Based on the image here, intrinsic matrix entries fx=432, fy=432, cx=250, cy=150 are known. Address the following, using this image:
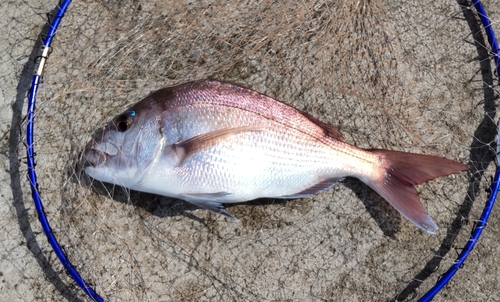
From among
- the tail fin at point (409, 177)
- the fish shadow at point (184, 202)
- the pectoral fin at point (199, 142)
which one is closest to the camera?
the pectoral fin at point (199, 142)

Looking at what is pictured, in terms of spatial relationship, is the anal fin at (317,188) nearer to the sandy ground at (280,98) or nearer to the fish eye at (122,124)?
the sandy ground at (280,98)

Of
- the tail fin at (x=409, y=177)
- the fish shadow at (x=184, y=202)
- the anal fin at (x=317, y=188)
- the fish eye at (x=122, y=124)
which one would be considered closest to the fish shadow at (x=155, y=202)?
the fish shadow at (x=184, y=202)

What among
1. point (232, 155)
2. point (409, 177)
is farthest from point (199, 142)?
point (409, 177)

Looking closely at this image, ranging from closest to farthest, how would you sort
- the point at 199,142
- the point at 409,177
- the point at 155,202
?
the point at 199,142, the point at 409,177, the point at 155,202

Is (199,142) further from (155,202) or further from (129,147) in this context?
(155,202)

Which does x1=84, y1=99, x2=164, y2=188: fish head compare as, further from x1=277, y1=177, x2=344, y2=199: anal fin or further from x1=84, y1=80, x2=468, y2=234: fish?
x1=277, y1=177, x2=344, y2=199: anal fin

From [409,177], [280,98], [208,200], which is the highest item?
[280,98]
